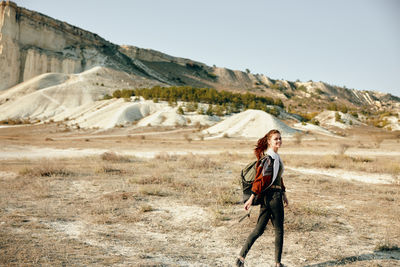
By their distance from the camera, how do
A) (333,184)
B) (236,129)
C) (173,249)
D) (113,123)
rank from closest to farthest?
(173,249) < (333,184) < (236,129) < (113,123)

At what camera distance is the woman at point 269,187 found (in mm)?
3830

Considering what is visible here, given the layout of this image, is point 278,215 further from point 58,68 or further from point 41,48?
point 41,48

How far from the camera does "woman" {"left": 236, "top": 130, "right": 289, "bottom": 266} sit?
151 inches

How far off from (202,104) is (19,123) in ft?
109

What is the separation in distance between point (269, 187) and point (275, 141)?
625 millimetres

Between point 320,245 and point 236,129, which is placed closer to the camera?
point 320,245

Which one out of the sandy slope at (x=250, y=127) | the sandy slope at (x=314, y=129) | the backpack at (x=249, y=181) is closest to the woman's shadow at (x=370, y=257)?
the backpack at (x=249, y=181)

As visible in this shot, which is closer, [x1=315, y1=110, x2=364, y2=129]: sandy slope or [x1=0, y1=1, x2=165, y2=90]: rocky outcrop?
[x1=315, y1=110, x2=364, y2=129]: sandy slope

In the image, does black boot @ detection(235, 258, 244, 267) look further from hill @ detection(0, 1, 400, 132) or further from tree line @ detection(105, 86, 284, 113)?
hill @ detection(0, 1, 400, 132)

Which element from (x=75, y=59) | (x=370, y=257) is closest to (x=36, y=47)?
(x=75, y=59)

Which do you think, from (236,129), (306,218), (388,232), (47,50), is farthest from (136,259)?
(47,50)

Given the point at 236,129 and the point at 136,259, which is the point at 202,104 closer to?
the point at 236,129

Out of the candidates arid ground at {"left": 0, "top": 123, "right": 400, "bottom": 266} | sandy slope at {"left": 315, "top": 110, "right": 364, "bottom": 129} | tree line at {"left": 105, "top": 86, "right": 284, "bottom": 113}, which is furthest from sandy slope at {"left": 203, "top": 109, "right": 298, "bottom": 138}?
arid ground at {"left": 0, "top": 123, "right": 400, "bottom": 266}

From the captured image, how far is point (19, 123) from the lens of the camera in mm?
50500
